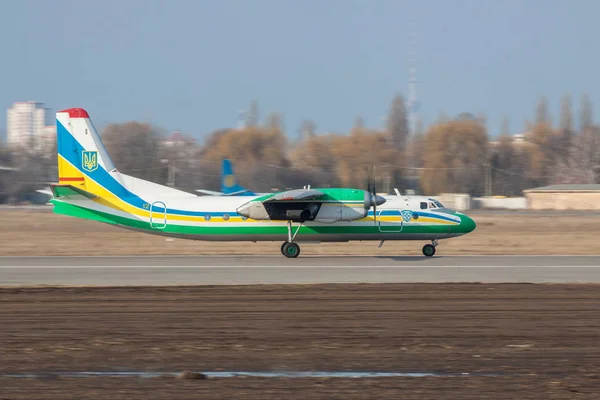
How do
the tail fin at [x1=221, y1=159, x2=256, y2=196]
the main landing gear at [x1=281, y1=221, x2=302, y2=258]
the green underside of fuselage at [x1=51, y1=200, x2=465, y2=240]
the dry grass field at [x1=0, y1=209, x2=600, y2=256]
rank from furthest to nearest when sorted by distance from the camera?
the tail fin at [x1=221, y1=159, x2=256, y2=196] → the dry grass field at [x1=0, y1=209, x2=600, y2=256] → the main landing gear at [x1=281, y1=221, x2=302, y2=258] → the green underside of fuselage at [x1=51, y1=200, x2=465, y2=240]

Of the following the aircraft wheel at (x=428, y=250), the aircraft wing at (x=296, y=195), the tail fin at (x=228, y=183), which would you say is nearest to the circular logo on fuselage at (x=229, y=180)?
the tail fin at (x=228, y=183)

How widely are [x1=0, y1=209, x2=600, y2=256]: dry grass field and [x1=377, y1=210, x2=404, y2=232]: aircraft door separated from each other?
3.44m

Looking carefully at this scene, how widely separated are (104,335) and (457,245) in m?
23.9

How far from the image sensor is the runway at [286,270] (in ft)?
68.8

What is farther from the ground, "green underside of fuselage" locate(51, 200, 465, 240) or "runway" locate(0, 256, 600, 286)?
"green underside of fuselage" locate(51, 200, 465, 240)

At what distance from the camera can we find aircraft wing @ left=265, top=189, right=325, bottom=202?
26.4 metres

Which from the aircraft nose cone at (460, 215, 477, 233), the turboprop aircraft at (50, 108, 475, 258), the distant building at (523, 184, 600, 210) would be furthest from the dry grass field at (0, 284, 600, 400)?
the distant building at (523, 184, 600, 210)

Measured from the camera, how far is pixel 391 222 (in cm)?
2748

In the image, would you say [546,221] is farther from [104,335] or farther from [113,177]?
[104,335]

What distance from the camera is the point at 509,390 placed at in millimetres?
9445

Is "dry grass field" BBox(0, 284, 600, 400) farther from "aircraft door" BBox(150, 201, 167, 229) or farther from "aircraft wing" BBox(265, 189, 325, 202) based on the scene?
"aircraft door" BBox(150, 201, 167, 229)

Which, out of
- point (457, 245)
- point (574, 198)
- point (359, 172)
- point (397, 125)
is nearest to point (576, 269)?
point (457, 245)

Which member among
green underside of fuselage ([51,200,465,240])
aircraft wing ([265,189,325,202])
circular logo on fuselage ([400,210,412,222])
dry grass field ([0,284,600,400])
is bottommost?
dry grass field ([0,284,600,400])

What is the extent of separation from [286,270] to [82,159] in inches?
371
